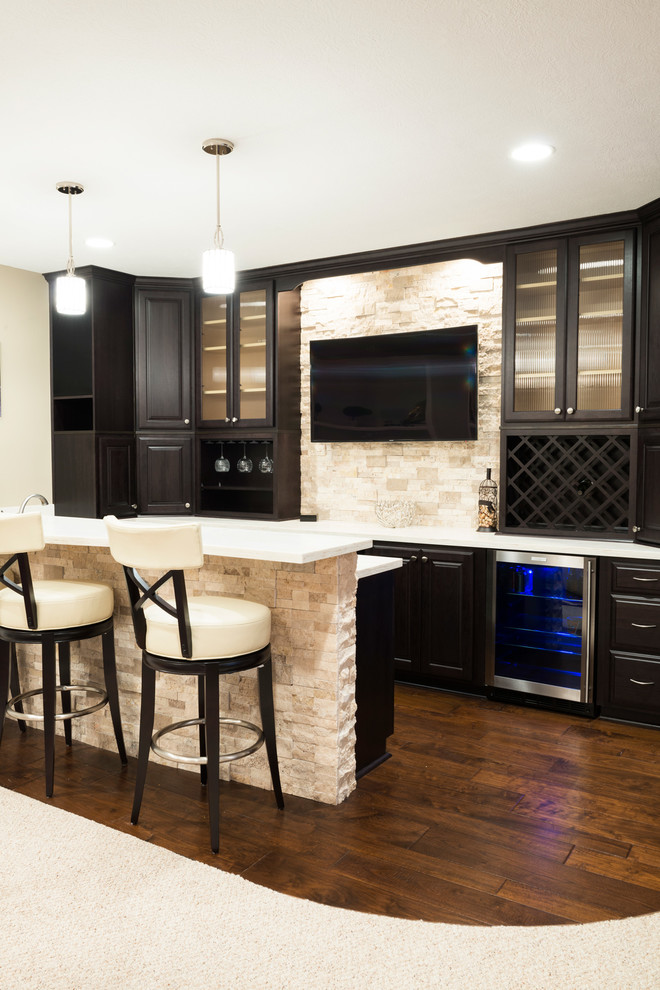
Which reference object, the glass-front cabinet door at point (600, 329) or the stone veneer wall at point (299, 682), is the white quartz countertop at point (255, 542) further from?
the glass-front cabinet door at point (600, 329)

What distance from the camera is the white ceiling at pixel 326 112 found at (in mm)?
2270

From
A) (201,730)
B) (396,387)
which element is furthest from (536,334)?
(201,730)

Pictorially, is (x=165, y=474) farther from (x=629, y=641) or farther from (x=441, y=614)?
(x=629, y=641)

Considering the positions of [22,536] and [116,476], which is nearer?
[22,536]

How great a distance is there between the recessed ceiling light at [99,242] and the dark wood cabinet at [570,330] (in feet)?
7.86

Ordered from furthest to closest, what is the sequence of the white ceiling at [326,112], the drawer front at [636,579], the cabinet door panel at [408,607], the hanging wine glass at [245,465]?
the hanging wine glass at [245,465]
the cabinet door panel at [408,607]
the drawer front at [636,579]
the white ceiling at [326,112]

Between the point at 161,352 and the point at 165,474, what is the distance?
902mm

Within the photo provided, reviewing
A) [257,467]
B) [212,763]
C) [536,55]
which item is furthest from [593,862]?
[257,467]

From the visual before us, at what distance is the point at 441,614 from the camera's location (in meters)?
4.30

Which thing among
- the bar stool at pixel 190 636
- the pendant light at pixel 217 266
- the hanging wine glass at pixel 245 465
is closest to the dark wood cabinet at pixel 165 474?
the hanging wine glass at pixel 245 465

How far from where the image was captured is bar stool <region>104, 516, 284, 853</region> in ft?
7.98

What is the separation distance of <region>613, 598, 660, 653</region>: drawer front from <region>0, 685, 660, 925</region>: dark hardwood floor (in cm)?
43

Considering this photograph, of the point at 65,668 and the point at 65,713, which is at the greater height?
the point at 65,668

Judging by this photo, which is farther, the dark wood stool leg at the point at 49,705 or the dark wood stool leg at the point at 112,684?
the dark wood stool leg at the point at 112,684
